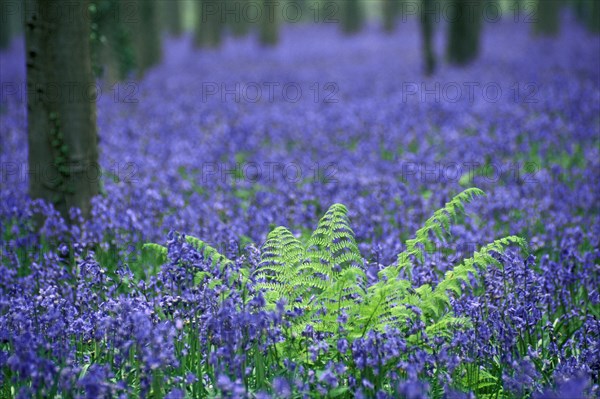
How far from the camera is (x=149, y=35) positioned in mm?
22266

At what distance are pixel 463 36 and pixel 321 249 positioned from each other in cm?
1512

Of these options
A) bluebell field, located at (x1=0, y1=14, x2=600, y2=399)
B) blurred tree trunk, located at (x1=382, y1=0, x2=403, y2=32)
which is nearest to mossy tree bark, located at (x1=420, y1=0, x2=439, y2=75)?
bluebell field, located at (x1=0, y1=14, x2=600, y2=399)

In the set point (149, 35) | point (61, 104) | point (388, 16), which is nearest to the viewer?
point (61, 104)

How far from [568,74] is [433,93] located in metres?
3.36

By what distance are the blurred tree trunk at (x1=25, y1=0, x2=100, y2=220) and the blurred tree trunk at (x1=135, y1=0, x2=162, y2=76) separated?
13.7 meters

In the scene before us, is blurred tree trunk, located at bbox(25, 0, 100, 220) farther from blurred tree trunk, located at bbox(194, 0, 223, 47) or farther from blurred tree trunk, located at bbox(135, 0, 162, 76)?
blurred tree trunk, located at bbox(194, 0, 223, 47)

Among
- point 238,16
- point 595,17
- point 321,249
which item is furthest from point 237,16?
point 321,249

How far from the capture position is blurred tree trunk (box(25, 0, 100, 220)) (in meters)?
5.44

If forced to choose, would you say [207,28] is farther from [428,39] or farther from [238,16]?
[428,39]

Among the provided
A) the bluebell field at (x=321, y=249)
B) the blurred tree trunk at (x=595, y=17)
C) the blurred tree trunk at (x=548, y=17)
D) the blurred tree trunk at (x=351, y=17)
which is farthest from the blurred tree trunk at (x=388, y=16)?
the bluebell field at (x=321, y=249)

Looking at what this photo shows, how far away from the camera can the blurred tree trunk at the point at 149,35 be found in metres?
20.4

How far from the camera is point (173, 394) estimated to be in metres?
2.91

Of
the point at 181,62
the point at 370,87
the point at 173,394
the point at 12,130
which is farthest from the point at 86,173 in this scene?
the point at 181,62

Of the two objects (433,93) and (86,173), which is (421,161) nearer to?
(86,173)
